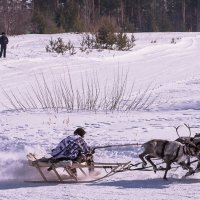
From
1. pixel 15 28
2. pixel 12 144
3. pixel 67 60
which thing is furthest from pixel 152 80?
pixel 15 28

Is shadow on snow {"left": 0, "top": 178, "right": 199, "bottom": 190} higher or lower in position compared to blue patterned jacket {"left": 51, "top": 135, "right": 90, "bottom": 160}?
lower

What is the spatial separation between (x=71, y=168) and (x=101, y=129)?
4028mm

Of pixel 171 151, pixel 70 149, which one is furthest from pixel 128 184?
pixel 70 149

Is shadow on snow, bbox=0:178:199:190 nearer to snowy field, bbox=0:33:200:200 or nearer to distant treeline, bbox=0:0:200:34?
snowy field, bbox=0:33:200:200

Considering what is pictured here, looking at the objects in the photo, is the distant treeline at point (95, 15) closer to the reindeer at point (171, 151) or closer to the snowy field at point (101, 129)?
the snowy field at point (101, 129)

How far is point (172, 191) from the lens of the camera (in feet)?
23.8

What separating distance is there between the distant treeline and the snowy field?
14.9 m

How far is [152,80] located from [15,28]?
34058 millimetres

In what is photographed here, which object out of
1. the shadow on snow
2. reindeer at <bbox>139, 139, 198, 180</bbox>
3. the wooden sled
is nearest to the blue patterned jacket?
the wooden sled

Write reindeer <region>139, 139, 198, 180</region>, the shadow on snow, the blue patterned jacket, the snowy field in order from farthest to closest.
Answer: the blue patterned jacket
the shadow on snow
reindeer <region>139, 139, 198, 180</region>
the snowy field

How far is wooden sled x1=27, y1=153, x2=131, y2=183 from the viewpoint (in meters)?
7.88

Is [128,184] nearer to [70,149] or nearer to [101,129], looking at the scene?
[70,149]

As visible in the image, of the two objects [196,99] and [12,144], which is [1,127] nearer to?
[12,144]

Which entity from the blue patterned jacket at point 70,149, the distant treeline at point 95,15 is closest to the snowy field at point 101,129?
the blue patterned jacket at point 70,149
